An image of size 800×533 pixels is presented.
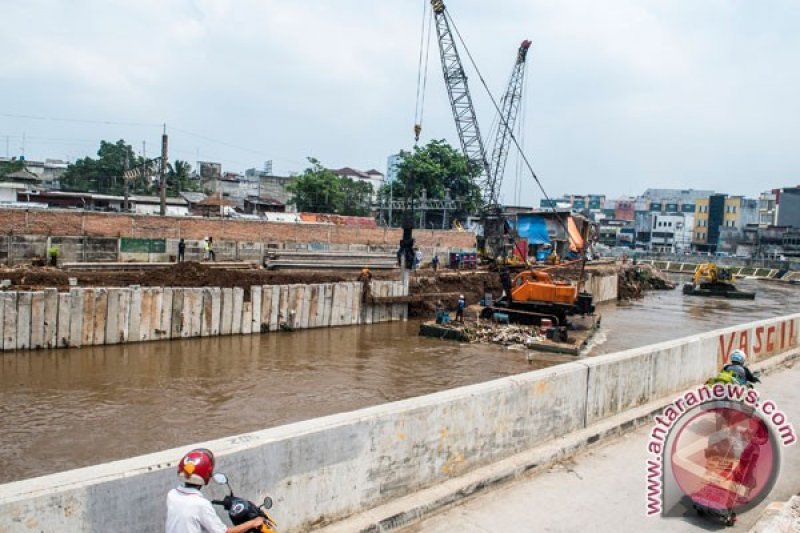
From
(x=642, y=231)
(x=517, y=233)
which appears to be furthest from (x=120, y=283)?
(x=642, y=231)

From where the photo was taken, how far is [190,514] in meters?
3.71

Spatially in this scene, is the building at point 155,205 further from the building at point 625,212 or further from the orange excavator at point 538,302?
the building at point 625,212

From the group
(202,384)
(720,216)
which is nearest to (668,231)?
→ (720,216)

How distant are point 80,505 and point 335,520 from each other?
83.2 inches

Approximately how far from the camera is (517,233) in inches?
1649

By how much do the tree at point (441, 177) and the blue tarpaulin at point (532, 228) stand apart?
916 inches

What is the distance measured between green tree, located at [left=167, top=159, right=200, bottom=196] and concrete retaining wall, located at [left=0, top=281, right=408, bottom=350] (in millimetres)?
47192

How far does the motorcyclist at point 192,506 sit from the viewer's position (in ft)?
12.2

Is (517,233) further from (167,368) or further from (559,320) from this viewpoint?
(167,368)

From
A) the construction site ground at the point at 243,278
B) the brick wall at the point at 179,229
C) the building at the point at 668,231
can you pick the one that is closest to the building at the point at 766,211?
the building at the point at 668,231

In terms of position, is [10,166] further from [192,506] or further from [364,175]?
[192,506]

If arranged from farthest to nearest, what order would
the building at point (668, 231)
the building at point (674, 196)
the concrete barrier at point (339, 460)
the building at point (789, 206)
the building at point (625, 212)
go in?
1. the building at point (674, 196)
2. the building at point (625, 212)
3. the building at point (668, 231)
4. the building at point (789, 206)
5. the concrete barrier at point (339, 460)

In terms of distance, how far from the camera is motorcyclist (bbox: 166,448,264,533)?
12.2ft

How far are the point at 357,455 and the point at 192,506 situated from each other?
195cm
